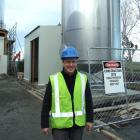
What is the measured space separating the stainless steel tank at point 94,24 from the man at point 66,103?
764cm

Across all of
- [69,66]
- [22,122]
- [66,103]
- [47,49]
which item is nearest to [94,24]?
[22,122]

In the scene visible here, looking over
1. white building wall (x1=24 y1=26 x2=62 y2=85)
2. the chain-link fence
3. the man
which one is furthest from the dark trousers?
white building wall (x1=24 y1=26 x2=62 y2=85)

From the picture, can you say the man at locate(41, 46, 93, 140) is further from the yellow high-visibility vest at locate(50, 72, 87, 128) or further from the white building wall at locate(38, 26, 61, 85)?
the white building wall at locate(38, 26, 61, 85)

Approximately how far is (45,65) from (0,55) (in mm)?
21800

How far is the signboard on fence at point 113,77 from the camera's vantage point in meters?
9.31

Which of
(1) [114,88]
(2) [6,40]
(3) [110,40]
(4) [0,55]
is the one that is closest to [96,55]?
(3) [110,40]

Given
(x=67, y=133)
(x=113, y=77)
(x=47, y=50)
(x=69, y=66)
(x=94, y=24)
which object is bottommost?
(x=67, y=133)

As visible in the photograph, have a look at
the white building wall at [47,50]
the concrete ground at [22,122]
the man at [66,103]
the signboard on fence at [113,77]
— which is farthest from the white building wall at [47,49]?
the man at [66,103]

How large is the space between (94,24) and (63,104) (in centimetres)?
820

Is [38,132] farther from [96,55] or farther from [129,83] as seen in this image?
[96,55]

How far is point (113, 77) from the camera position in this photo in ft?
30.9

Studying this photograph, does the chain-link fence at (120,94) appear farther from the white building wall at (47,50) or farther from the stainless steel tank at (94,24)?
the white building wall at (47,50)

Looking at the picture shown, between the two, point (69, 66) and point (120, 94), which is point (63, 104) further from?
point (120, 94)

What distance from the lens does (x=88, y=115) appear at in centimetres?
498
